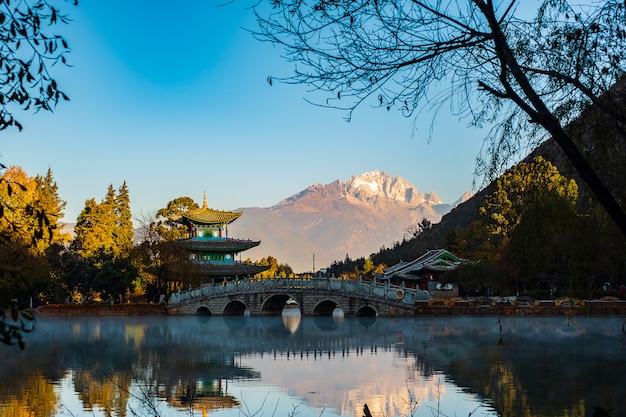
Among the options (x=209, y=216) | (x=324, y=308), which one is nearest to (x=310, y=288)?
(x=324, y=308)

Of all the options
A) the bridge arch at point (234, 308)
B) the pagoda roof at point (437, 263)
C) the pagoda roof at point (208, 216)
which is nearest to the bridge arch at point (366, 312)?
the bridge arch at point (234, 308)

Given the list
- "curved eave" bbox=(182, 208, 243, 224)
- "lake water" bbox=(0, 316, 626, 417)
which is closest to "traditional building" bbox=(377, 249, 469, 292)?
"curved eave" bbox=(182, 208, 243, 224)

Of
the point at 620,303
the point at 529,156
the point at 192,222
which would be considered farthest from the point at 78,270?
the point at 529,156

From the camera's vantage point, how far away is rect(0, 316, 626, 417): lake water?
402 inches

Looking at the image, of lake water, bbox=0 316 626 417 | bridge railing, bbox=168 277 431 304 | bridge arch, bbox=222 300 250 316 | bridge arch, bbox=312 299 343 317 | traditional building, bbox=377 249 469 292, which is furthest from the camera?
traditional building, bbox=377 249 469 292

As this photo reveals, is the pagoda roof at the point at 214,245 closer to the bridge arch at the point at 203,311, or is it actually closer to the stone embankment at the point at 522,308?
the bridge arch at the point at 203,311

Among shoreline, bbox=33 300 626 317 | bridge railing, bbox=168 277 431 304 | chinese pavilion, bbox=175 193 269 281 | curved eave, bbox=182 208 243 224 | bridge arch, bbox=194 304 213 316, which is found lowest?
shoreline, bbox=33 300 626 317

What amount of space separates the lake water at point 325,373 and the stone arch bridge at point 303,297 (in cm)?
615

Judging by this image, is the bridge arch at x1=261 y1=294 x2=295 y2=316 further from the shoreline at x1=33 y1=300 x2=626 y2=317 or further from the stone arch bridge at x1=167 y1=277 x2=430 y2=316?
the shoreline at x1=33 y1=300 x2=626 y2=317

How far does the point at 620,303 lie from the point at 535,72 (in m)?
25.0

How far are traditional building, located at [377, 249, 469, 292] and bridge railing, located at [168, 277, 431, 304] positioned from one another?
704cm

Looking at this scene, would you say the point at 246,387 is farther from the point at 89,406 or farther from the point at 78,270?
the point at 78,270

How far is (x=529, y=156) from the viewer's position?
17.1ft

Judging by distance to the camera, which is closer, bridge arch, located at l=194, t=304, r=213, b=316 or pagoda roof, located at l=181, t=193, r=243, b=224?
bridge arch, located at l=194, t=304, r=213, b=316
